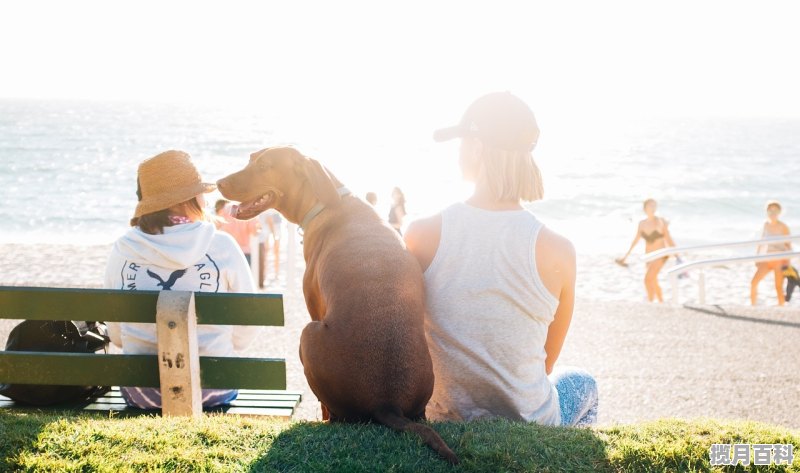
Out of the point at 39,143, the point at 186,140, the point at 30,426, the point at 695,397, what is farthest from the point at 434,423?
the point at 186,140

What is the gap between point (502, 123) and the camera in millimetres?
3322

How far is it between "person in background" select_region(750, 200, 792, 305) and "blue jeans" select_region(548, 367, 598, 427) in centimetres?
1012

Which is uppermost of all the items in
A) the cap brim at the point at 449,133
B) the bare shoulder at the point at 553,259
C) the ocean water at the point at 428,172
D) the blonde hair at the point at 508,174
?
the cap brim at the point at 449,133

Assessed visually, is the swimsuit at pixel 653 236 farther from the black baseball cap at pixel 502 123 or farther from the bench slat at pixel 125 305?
the bench slat at pixel 125 305

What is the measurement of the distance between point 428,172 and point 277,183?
161 feet

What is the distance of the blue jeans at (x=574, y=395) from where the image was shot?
12.1 ft

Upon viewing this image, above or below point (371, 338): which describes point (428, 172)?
below

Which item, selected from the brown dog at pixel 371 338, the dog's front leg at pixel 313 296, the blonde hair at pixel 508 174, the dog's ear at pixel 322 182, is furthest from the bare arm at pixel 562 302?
the dog's ear at pixel 322 182

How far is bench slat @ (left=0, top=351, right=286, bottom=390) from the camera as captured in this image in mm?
3662

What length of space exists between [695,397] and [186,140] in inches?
2787

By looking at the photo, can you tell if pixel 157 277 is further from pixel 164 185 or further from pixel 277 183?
pixel 277 183

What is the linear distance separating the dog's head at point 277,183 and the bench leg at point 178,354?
878 mm

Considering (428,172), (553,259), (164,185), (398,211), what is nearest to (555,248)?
(553,259)

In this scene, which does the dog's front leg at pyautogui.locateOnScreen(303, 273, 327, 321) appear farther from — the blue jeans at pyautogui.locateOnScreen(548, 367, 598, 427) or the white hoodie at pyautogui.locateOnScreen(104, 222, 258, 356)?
the blue jeans at pyautogui.locateOnScreen(548, 367, 598, 427)
